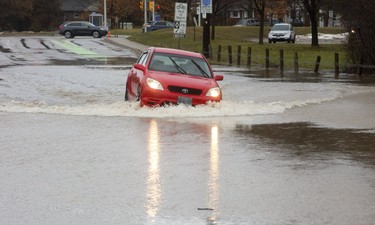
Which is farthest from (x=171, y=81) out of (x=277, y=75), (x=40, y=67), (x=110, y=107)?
(x=40, y=67)

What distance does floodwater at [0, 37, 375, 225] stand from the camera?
27.0 feet

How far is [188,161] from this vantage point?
11258 mm

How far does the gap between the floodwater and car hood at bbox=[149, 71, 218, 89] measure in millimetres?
551

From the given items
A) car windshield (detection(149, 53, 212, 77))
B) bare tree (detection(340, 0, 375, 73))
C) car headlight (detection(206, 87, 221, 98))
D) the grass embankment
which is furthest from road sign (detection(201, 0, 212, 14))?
car headlight (detection(206, 87, 221, 98))

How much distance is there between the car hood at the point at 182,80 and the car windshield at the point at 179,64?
34cm

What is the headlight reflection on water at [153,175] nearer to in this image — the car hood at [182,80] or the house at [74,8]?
the car hood at [182,80]

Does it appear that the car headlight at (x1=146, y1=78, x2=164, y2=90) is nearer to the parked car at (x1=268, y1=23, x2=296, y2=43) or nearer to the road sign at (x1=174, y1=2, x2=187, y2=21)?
the road sign at (x1=174, y1=2, x2=187, y2=21)

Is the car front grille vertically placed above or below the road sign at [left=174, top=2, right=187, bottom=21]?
below

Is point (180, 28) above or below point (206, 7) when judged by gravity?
below

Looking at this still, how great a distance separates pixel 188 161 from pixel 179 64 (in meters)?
7.77

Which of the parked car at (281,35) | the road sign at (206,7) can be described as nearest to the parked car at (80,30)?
the parked car at (281,35)

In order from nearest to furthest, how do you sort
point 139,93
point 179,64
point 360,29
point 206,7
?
point 139,93, point 179,64, point 360,29, point 206,7

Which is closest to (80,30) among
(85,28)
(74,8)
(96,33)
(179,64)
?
(85,28)

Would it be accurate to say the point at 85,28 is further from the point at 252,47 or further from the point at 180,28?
the point at 180,28
